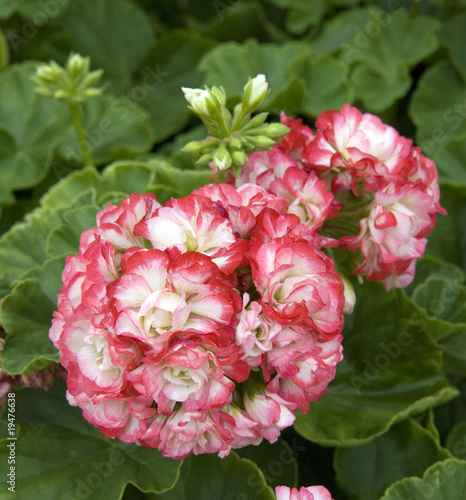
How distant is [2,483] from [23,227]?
449 mm

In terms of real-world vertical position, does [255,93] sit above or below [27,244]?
above

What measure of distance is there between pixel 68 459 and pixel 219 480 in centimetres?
24

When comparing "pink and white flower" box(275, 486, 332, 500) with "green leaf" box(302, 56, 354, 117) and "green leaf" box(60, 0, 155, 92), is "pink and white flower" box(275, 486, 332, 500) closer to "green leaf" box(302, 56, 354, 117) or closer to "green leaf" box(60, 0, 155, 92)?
"green leaf" box(302, 56, 354, 117)

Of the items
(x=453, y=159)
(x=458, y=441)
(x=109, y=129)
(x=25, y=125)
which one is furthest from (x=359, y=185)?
(x=25, y=125)

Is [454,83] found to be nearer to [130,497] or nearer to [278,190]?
[278,190]

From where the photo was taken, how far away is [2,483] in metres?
0.97

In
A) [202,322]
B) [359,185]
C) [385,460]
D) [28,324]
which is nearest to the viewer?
[202,322]

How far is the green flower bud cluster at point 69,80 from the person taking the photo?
129 cm

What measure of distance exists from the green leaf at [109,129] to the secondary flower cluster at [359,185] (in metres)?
0.78

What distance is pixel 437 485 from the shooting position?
93 centimetres

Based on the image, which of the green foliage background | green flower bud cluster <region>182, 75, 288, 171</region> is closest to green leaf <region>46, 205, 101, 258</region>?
the green foliage background

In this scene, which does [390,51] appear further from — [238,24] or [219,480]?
[219,480]

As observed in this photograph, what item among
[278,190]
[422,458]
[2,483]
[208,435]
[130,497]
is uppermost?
[278,190]

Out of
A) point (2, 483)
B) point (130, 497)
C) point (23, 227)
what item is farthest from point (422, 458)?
point (23, 227)
